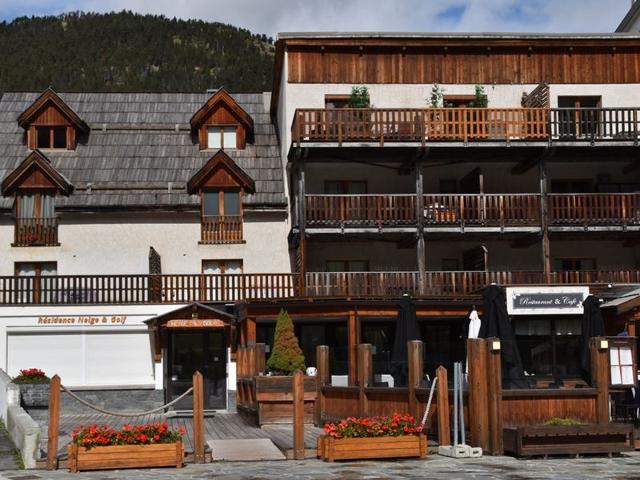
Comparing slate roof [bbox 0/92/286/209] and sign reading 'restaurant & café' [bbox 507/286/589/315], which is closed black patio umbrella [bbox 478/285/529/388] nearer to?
sign reading 'restaurant & café' [bbox 507/286/589/315]

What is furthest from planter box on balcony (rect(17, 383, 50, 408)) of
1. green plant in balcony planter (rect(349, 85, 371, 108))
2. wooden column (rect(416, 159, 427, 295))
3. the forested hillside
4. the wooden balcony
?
the forested hillside

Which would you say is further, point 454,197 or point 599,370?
point 454,197

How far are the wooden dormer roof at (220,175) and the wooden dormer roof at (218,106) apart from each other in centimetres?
257

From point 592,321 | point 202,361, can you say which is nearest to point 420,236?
point 202,361

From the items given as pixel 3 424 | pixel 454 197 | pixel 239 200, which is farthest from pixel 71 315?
pixel 454 197

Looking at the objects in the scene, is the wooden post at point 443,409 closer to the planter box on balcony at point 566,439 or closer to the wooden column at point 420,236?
the planter box on balcony at point 566,439

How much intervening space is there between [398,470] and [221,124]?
2383cm

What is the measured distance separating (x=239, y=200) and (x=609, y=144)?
40.6ft

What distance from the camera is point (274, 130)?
39.9 meters

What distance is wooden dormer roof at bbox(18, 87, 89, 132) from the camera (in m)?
37.7

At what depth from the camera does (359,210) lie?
33969 mm

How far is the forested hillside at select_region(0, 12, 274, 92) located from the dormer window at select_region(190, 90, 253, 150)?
76.0 metres

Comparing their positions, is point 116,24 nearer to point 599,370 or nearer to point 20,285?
point 20,285

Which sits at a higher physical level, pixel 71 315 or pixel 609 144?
pixel 609 144
